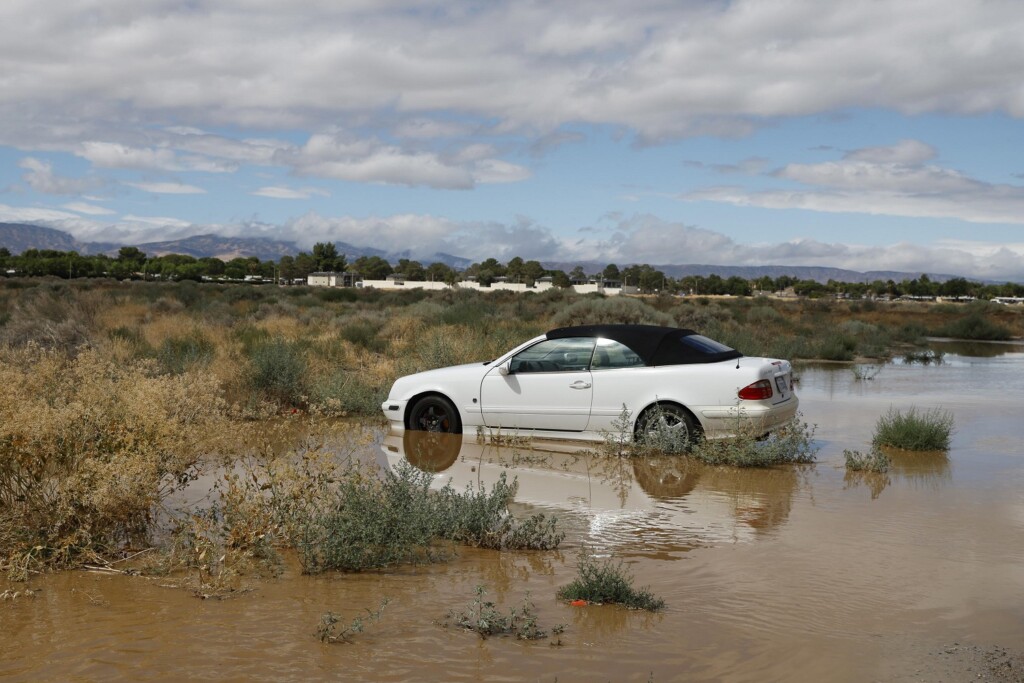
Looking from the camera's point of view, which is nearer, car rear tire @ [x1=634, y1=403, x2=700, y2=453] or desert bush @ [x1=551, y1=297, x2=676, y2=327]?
car rear tire @ [x1=634, y1=403, x2=700, y2=453]

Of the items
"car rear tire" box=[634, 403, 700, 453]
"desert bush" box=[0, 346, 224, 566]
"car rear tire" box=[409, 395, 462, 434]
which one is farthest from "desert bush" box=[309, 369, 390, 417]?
"desert bush" box=[0, 346, 224, 566]

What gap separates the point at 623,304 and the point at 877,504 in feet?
71.9

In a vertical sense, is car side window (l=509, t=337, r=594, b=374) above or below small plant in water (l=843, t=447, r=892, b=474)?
above

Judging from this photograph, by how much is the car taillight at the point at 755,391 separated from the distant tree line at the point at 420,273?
89752 millimetres

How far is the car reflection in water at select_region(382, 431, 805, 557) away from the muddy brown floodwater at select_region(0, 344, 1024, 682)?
5 centimetres

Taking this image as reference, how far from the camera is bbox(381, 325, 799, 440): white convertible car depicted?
37.4ft

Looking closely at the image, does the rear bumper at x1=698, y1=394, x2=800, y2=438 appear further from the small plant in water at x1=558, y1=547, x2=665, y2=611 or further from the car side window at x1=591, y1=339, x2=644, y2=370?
the small plant in water at x1=558, y1=547, x2=665, y2=611

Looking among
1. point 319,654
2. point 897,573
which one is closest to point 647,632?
point 319,654

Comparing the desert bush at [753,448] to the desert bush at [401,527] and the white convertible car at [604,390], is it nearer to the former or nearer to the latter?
the white convertible car at [604,390]

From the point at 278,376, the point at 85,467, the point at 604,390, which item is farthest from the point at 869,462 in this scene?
the point at 278,376

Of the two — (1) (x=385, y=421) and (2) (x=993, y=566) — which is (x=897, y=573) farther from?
(1) (x=385, y=421)

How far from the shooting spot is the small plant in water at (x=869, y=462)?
10883mm

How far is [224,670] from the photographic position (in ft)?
16.4

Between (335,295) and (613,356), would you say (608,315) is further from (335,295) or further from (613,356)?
(335,295)
